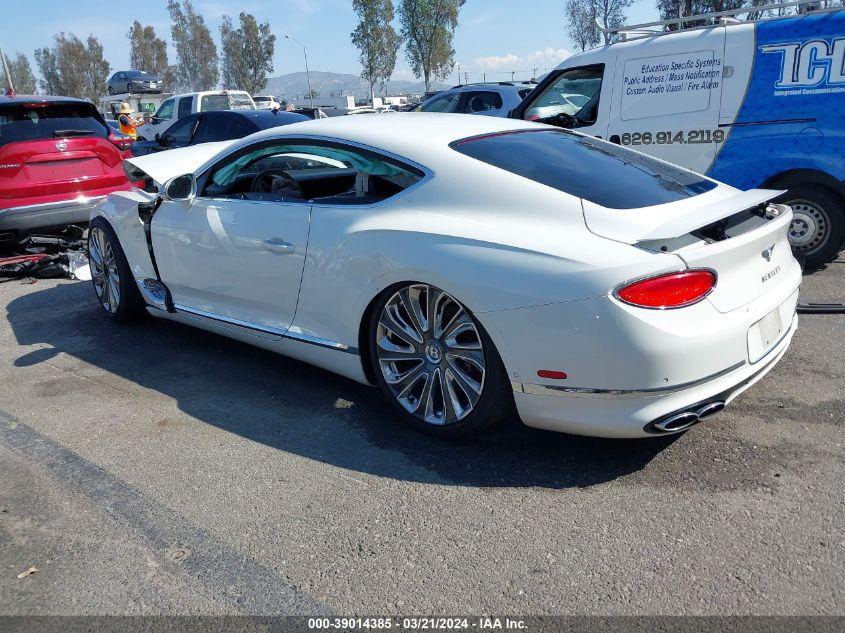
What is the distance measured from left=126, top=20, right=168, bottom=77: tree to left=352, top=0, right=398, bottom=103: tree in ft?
112

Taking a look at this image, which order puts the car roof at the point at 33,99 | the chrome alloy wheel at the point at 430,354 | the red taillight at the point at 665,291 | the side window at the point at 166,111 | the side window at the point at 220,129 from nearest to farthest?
the red taillight at the point at 665,291 < the chrome alloy wheel at the point at 430,354 < the car roof at the point at 33,99 < the side window at the point at 220,129 < the side window at the point at 166,111

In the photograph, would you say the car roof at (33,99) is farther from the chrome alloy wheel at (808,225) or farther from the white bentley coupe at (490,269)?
the chrome alloy wheel at (808,225)

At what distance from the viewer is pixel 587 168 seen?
3623 millimetres

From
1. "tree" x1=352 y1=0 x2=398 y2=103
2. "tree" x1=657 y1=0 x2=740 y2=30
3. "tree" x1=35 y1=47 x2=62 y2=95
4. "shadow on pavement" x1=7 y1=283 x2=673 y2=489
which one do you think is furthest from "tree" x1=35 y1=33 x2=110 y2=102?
"shadow on pavement" x1=7 y1=283 x2=673 y2=489

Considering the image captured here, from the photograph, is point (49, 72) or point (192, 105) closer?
point (192, 105)

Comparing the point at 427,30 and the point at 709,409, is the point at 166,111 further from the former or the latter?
the point at 427,30

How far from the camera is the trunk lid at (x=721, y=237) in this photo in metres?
2.91

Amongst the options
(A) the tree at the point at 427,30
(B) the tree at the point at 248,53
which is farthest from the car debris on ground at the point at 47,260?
(B) the tree at the point at 248,53

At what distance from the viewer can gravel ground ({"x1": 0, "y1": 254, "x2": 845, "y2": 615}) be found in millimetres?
2451

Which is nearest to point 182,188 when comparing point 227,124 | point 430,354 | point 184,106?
point 430,354

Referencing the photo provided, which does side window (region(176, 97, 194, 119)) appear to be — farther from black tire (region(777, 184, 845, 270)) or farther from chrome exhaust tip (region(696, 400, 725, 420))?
chrome exhaust tip (region(696, 400, 725, 420))

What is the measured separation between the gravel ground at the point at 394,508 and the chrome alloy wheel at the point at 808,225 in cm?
213

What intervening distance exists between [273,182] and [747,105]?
4.08 meters

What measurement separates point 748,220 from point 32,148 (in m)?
7.31
